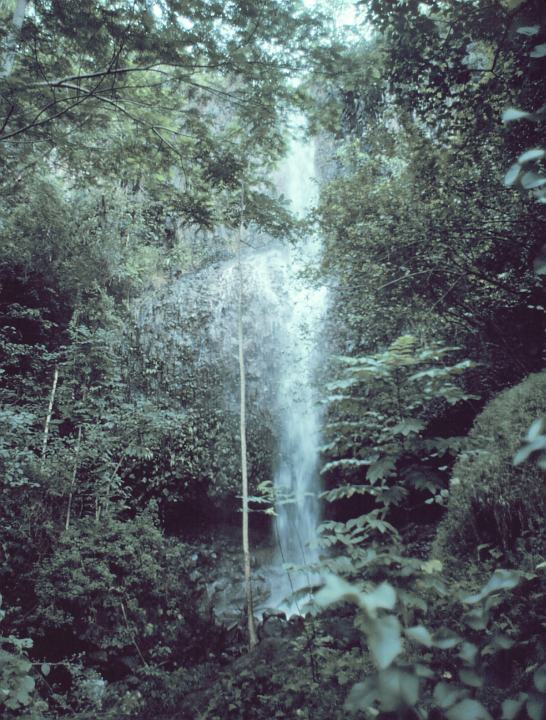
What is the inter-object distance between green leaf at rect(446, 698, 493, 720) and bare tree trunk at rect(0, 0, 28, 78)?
4616 millimetres

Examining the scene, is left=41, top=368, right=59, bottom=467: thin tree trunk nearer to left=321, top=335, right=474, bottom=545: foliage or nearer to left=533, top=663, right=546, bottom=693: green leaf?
left=321, top=335, right=474, bottom=545: foliage

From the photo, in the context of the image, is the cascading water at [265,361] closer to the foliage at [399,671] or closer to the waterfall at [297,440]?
the waterfall at [297,440]

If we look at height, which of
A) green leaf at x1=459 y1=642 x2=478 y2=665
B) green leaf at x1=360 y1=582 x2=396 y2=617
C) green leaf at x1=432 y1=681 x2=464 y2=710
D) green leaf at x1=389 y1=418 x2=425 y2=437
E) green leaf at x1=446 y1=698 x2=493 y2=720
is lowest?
green leaf at x1=446 y1=698 x2=493 y2=720

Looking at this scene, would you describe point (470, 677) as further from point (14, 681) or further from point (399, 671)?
point (14, 681)

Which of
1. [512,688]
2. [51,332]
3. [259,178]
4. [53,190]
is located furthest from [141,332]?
[512,688]

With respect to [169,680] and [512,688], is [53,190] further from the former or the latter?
[512,688]

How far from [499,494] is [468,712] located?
3.31m

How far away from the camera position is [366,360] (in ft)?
8.07

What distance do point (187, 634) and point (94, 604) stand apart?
143 centimetres

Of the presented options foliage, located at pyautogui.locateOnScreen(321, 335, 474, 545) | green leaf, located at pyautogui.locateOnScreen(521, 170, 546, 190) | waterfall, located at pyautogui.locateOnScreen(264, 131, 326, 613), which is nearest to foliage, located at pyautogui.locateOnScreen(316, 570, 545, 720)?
green leaf, located at pyautogui.locateOnScreen(521, 170, 546, 190)

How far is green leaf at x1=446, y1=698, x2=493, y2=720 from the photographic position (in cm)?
70

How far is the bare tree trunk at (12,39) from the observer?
10.8ft

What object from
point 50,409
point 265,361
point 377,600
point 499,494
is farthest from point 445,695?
A: point 265,361

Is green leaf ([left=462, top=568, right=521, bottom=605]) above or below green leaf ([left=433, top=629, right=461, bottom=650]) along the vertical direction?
above
